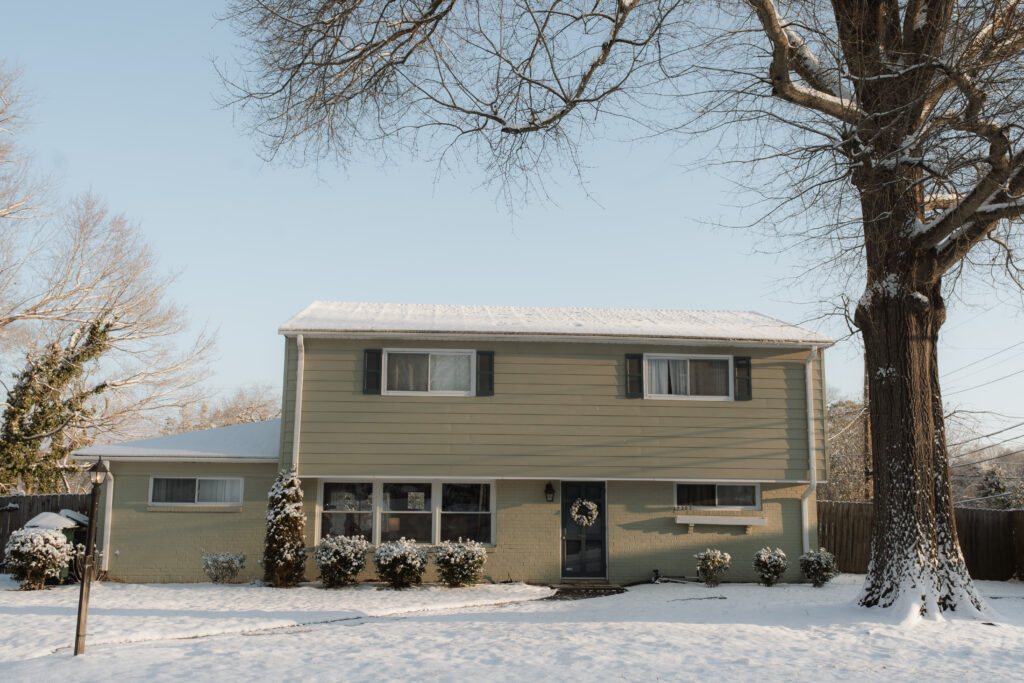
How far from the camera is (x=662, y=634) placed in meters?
9.93

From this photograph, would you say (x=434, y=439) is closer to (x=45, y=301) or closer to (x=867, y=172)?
(x=867, y=172)

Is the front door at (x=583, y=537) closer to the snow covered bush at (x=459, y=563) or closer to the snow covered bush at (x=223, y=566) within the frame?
the snow covered bush at (x=459, y=563)

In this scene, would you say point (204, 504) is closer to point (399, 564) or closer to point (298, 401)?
point (298, 401)

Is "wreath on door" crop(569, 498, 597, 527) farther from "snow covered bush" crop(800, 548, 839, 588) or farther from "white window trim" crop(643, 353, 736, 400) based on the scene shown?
"snow covered bush" crop(800, 548, 839, 588)

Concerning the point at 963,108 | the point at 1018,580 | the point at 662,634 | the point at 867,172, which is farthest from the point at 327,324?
the point at 1018,580

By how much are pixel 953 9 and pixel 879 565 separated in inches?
259

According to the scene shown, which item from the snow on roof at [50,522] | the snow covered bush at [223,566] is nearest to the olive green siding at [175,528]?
the snow covered bush at [223,566]

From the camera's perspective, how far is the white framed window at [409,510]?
16.3m

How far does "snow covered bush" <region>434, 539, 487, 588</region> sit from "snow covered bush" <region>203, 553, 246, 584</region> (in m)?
3.57

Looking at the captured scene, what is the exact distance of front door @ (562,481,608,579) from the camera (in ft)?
53.9

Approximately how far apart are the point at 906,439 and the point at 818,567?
5.52m

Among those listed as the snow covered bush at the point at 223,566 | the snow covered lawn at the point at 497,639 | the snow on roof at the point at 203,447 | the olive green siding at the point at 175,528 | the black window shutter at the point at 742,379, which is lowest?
the snow covered lawn at the point at 497,639

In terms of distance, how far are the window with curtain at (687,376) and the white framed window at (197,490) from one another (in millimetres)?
8133

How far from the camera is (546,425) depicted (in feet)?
53.2
